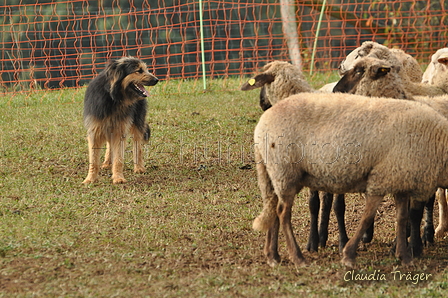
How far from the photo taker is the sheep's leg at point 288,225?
4.76 m

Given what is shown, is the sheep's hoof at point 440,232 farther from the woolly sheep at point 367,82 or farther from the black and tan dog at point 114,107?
the black and tan dog at point 114,107

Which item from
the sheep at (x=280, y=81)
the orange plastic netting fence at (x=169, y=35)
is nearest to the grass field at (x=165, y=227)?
the sheep at (x=280, y=81)

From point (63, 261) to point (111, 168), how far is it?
3.53 m

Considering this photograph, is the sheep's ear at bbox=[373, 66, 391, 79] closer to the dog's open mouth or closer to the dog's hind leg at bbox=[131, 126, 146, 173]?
the dog's open mouth

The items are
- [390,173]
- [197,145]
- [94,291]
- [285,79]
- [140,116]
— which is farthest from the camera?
[197,145]

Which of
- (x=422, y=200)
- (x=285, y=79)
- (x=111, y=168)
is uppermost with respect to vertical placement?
(x=285, y=79)

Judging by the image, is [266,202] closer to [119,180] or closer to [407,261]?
[407,261]

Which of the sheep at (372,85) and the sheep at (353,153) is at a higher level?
the sheep at (372,85)

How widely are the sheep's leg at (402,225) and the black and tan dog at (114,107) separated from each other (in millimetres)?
3626

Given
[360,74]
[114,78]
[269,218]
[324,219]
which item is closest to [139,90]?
[114,78]

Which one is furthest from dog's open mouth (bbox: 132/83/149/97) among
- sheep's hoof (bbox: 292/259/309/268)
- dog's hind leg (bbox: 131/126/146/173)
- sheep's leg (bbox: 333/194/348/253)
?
sheep's hoof (bbox: 292/259/309/268)

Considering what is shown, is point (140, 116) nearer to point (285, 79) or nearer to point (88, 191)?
point (88, 191)

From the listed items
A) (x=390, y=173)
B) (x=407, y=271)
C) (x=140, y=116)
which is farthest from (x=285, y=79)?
(x=140, y=116)

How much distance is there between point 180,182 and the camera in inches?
291
